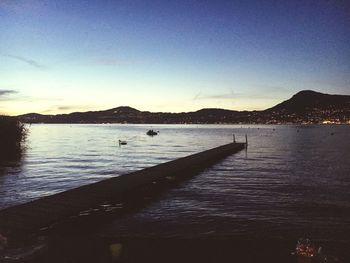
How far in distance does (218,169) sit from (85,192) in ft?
76.4

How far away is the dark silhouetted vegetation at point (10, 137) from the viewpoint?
184 feet

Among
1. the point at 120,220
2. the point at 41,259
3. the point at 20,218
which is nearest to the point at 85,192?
the point at 120,220

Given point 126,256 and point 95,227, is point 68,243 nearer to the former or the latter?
point 126,256

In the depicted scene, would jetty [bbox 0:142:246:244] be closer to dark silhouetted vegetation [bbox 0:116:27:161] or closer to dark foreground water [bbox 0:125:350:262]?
dark foreground water [bbox 0:125:350:262]

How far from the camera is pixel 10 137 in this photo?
5809 cm

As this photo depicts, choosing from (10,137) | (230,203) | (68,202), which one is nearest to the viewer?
(68,202)

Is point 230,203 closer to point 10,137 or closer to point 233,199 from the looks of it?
point 233,199

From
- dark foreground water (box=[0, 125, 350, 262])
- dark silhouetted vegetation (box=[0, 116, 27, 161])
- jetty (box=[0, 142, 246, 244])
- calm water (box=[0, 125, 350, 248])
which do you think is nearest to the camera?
jetty (box=[0, 142, 246, 244])

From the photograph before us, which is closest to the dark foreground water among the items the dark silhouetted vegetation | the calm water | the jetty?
the calm water

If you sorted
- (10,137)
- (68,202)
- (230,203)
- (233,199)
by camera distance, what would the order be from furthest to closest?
(10,137) < (233,199) < (230,203) < (68,202)

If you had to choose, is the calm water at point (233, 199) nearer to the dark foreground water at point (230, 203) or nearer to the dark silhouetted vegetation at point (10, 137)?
the dark foreground water at point (230, 203)

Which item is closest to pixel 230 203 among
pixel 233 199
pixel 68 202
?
pixel 233 199

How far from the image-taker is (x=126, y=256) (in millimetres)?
10859

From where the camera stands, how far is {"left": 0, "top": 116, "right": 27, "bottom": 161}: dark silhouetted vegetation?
5619 centimetres
